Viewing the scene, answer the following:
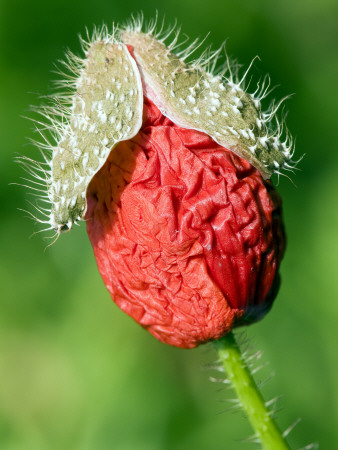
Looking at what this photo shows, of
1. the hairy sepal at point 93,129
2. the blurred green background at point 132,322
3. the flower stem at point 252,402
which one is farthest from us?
the blurred green background at point 132,322

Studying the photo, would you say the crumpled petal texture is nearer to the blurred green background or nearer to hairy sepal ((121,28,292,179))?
hairy sepal ((121,28,292,179))

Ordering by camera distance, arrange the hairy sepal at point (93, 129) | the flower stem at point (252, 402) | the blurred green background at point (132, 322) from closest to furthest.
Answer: the hairy sepal at point (93, 129) → the flower stem at point (252, 402) → the blurred green background at point (132, 322)

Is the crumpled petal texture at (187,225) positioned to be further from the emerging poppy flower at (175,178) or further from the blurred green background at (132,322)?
the blurred green background at (132,322)

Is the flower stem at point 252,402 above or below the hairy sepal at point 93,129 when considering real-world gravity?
below

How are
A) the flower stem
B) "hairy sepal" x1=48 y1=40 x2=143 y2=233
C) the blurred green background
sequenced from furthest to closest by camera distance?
the blurred green background
the flower stem
"hairy sepal" x1=48 y1=40 x2=143 y2=233

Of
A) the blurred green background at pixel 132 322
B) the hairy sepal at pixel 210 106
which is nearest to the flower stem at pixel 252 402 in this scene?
the hairy sepal at pixel 210 106

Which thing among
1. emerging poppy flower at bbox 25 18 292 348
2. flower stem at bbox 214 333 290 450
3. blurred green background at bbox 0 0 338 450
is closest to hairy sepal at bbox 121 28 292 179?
emerging poppy flower at bbox 25 18 292 348

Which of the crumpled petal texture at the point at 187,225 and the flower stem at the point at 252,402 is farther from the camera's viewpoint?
the flower stem at the point at 252,402

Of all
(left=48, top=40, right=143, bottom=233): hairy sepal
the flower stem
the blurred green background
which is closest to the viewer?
(left=48, top=40, right=143, bottom=233): hairy sepal
